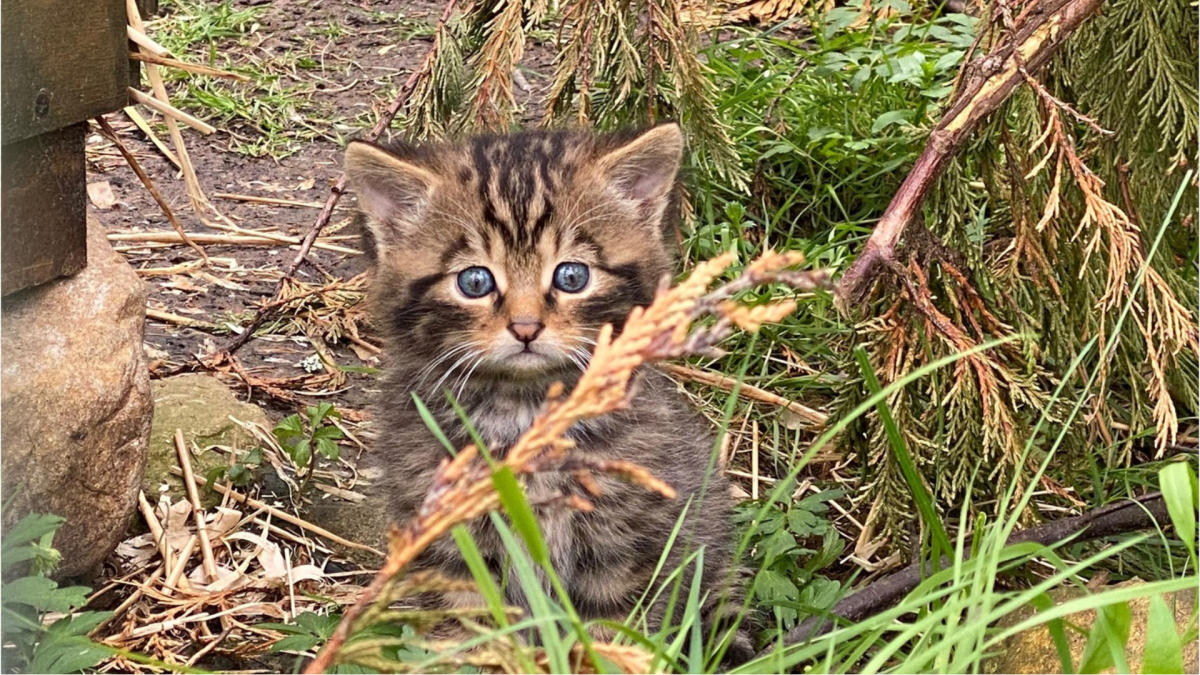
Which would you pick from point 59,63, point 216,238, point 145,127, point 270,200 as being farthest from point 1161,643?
point 270,200

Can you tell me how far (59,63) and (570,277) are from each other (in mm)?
1340

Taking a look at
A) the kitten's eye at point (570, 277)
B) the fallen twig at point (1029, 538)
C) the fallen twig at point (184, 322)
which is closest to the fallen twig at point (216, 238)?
the fallen twig at point (184, 322)

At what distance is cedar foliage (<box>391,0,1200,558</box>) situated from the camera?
3.67 m

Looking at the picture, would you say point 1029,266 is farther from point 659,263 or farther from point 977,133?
point 659,263

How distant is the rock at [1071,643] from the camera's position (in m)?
2.91

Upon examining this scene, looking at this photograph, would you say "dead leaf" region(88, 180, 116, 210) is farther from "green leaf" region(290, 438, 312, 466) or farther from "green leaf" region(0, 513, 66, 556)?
"green leaf" region(0, 513, 66, 556)

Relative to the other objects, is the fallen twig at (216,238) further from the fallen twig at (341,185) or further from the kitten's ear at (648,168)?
the kitten's ear at (648,168)

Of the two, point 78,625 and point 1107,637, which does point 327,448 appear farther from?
point 1107,637

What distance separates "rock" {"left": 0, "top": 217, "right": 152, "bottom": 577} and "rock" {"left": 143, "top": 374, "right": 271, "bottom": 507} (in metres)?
0.45

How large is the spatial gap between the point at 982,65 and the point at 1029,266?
745 mm

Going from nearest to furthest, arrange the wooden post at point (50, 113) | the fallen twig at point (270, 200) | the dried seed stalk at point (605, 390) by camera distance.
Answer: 1. the dried seed stalk at point (605, 390)
2. the wooden post at point (50, 113)
3. the fallen twig at point (270, 200)

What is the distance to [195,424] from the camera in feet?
14.6

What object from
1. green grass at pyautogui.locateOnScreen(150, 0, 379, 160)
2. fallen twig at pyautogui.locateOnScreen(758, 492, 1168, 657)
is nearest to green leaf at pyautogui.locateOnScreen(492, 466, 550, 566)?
fallen twig at pyautogui.locateOnScreen(758, 492, 1168, 657)

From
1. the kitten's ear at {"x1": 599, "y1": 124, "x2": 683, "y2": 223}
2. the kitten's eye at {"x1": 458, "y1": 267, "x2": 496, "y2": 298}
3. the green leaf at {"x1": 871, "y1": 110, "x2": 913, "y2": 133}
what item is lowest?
the green leaf at {"x1": 871, "y1": 110, "x2": 913, "y2": 133}
